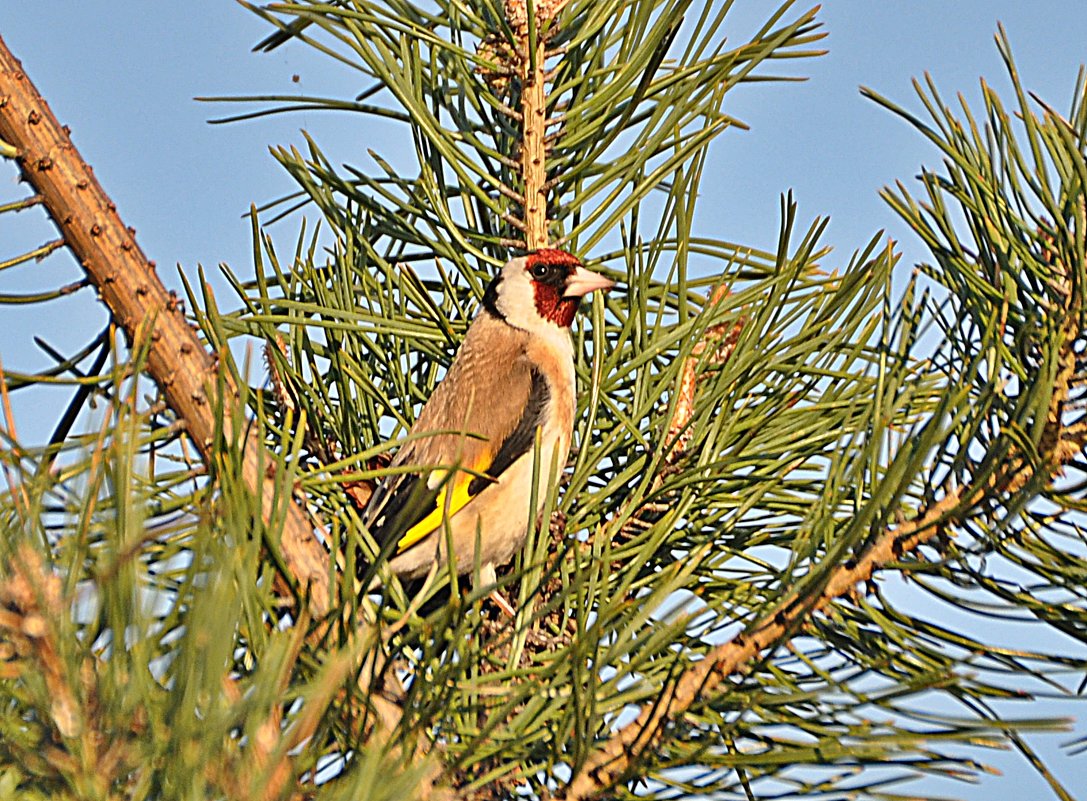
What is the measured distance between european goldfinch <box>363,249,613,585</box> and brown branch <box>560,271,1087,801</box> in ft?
2.54

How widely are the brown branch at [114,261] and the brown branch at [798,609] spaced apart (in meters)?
0.30

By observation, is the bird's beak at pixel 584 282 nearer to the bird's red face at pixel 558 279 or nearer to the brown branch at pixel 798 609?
the bird's red face at pixel 558 279

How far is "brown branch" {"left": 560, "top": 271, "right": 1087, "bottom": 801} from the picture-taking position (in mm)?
1050

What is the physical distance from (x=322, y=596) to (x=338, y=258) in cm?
91

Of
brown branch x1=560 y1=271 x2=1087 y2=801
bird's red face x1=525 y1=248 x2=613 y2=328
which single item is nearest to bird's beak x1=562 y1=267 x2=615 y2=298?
bird's red face x1=525 y1=248 x2=613 y2=328

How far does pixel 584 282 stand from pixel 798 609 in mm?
1079

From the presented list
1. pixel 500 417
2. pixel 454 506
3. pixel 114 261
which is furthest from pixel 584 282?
pixel 114 261

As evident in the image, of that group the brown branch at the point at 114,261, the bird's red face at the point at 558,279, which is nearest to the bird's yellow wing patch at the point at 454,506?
the bird's red face at the point at 558,279

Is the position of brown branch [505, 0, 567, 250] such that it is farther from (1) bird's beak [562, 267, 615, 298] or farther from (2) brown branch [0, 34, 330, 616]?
(2) brown branch [0, 34, 330, 616]

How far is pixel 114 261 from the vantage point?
3.65 feet

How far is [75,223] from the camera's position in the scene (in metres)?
1.12

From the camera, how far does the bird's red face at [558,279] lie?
1.98 meters

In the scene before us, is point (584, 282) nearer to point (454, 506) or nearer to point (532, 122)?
point (532, 122)

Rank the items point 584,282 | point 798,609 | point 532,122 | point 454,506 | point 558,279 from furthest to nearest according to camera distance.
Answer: point 454,506 → point 558,279 → point 584,282 → point 532,122 → point 798,609
